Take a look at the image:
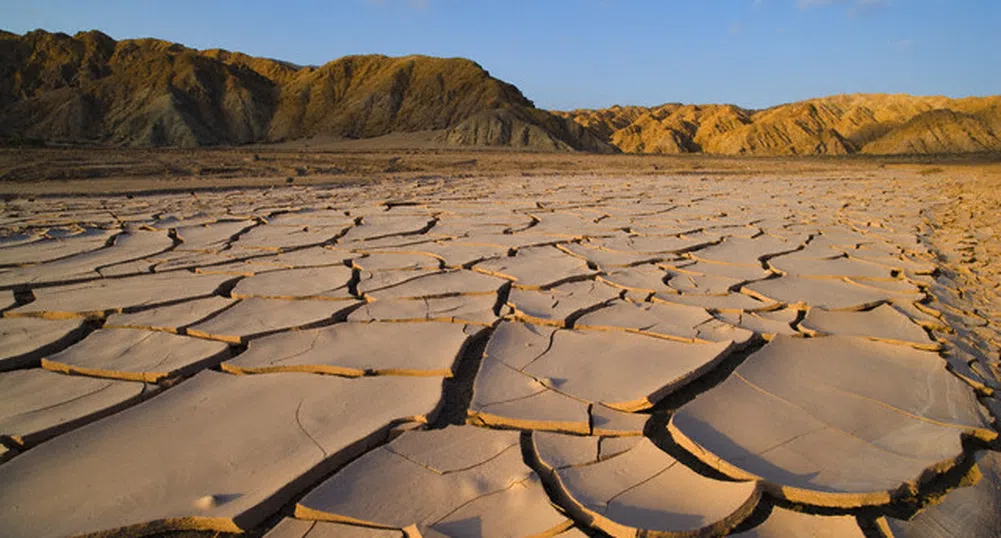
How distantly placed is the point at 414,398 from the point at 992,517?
1259 millimetres

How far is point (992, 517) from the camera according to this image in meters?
1.06

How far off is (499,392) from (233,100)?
31.2 meters

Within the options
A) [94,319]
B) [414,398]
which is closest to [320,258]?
[94,319]

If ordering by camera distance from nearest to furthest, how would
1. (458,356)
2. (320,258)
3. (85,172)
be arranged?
(458,356) < (320,258) < (85,172)

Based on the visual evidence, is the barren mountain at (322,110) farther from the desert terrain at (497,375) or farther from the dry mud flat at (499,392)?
the dry mud flat at (499,392)

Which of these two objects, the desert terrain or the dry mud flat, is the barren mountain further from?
the dry mud flat

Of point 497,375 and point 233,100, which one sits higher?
point 233,100

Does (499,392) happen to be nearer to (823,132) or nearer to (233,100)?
(233,100)

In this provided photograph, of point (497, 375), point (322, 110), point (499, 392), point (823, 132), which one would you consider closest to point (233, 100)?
point (322, 110)

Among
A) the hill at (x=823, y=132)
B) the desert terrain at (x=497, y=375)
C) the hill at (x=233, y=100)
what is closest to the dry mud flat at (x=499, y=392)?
the desert terrain at (x=497, y=375)

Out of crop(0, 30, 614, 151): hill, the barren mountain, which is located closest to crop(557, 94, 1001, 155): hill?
the barren mountain

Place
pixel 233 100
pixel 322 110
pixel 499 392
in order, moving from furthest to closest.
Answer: pixel 322 110 < pixel 233 100 < pixel 499 392

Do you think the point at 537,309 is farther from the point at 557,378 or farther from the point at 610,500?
the point at 610,500

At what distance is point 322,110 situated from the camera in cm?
2939
